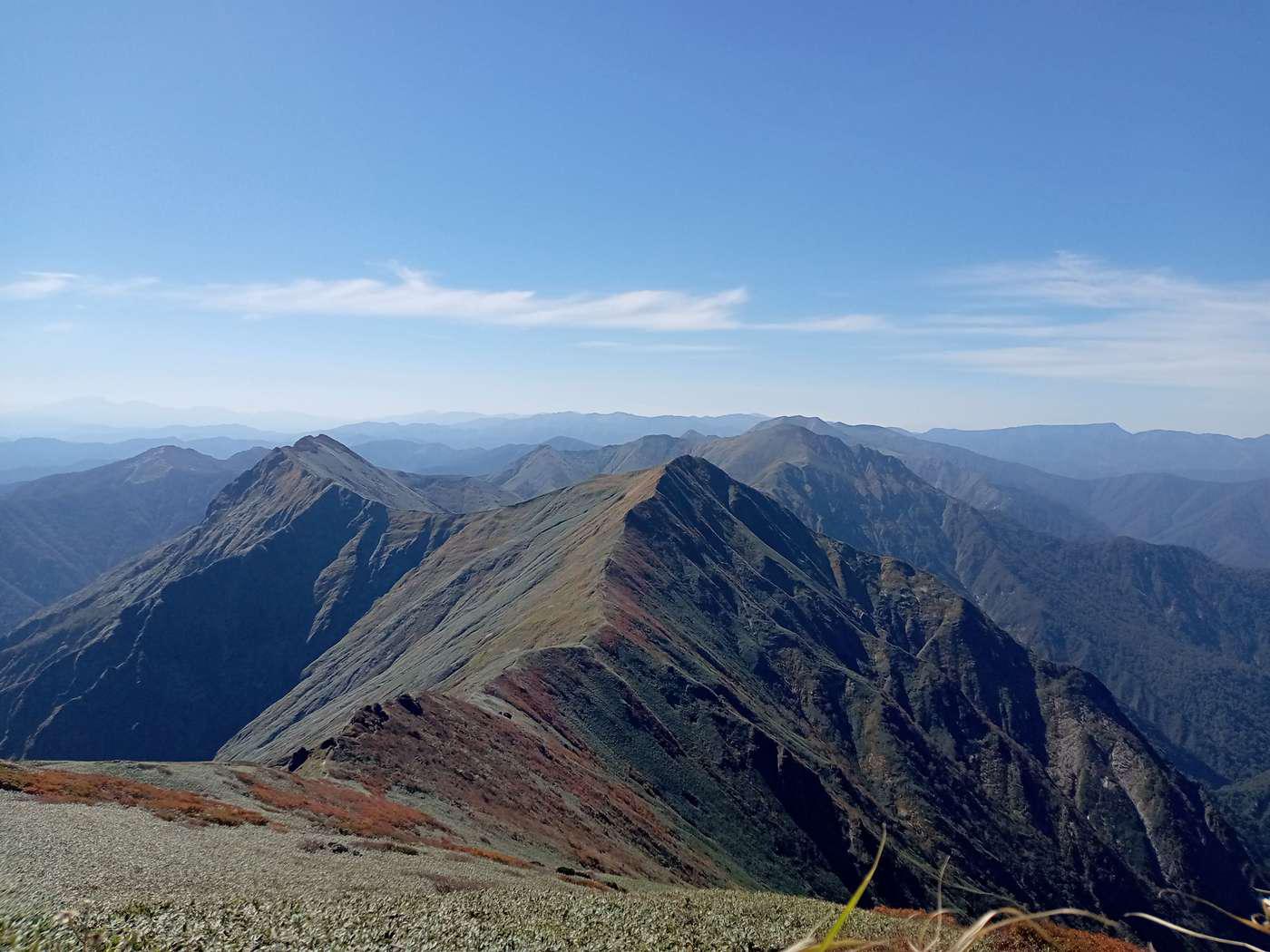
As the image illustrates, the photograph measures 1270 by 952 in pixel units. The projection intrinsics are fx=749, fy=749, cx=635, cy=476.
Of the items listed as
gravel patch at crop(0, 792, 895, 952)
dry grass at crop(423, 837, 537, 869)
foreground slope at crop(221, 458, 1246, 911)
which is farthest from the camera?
foreground slope at crop(221, 458, 1246, 911)

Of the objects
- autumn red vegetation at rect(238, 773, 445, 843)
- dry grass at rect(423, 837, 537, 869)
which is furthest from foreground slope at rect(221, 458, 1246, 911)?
dry grass at rect(423, 837, 537, 869)

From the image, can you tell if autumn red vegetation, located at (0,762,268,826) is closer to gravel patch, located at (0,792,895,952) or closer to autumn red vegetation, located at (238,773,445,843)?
gravel patch, located at (0,792,895,952)

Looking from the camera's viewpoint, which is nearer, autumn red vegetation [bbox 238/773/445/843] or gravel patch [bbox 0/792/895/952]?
→ gravel patch [bbox 0/792/895/952]

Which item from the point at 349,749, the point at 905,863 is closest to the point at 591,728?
the point at 349,749

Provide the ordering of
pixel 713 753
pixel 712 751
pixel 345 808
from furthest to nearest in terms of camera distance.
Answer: pixel 712 751 < pixel 713 753 < pixel 345 808

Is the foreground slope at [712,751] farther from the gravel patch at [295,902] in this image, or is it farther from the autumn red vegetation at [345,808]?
the gravel patch at [295,902]

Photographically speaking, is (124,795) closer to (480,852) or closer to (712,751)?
(480,852)

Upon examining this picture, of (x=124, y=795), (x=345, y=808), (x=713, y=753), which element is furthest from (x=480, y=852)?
(x=713, y=753)

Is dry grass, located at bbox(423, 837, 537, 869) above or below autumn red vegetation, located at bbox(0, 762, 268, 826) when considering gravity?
below
